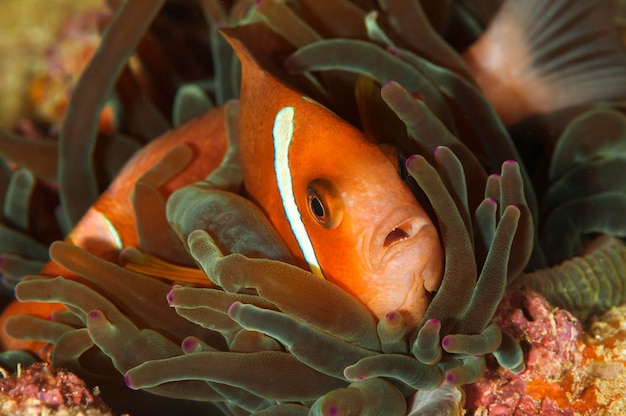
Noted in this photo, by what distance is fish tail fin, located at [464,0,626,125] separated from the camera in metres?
1.74

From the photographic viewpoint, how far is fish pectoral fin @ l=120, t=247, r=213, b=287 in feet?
4.03

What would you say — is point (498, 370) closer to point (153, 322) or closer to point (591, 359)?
point (591, 359)

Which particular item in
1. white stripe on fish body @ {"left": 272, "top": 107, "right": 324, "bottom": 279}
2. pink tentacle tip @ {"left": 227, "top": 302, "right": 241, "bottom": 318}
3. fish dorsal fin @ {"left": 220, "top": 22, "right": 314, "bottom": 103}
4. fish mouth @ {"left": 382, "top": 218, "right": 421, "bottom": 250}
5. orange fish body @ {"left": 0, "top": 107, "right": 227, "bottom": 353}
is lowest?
orange fish body @ {"left": 0, "top": 107, "right": 227, "bottom": 353}

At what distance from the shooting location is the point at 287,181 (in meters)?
1.15

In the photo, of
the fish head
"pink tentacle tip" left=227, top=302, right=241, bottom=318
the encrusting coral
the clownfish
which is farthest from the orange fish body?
"pink tentacle tip" left=227, top=302, right=241, bottom=318

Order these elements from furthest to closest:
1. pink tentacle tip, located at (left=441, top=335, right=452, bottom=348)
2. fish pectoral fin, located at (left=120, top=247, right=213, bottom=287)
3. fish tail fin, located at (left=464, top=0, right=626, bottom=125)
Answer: fish tail fin, located at (left=464, top=0, right=626, bottom=125), fish pectoral fin, located at (left=120, top=247, right=213, bottom=287), pink tentacle tip, located at (left=441, top=335, right=452, bottom=348)

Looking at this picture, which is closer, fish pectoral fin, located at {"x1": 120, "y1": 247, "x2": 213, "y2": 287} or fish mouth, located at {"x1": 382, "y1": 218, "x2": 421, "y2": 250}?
fish mouth, located at {"x1": 382, "y1": 218, "x2": 421, "y2": 250}

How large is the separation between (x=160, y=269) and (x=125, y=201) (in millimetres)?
411

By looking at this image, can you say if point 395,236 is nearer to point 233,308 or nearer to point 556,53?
point 233,308

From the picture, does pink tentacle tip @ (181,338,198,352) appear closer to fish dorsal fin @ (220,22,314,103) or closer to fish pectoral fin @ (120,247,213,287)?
fish pectoral fin @ (120,247,213,287)

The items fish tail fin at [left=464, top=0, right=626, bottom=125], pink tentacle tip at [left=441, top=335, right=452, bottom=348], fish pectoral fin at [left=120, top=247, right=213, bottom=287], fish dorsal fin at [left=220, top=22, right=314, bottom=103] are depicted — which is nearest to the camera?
pink tentacle tip at [left=441, top=335, right=452, bottom=348]

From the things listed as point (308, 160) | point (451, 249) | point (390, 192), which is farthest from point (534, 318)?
point (308, 160)

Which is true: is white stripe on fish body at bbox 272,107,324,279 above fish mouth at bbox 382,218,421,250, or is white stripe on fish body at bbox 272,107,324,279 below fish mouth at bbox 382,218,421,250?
below

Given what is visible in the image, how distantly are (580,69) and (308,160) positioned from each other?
1.04 metres
